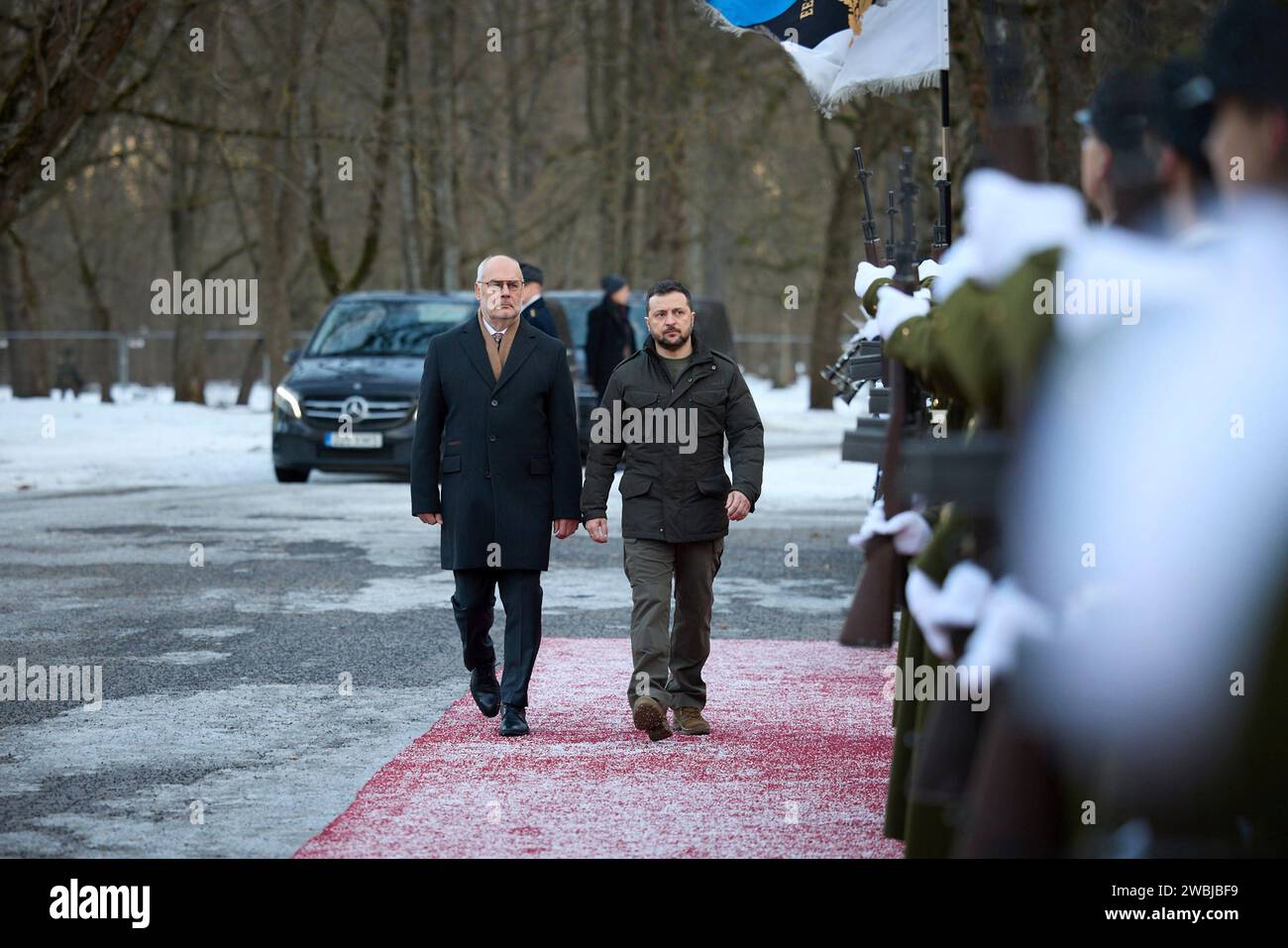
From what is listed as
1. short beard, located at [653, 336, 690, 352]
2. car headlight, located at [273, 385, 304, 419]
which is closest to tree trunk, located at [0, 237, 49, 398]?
car headlight, located at [273, 385, 304, 419]

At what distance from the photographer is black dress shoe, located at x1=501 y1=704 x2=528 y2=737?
8.12 m

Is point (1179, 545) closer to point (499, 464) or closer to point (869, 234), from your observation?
point (869, 234)

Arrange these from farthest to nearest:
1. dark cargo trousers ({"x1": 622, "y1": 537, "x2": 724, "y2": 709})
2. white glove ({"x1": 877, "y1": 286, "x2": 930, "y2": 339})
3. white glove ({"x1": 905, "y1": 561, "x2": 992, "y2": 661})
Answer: dark cargo trousers ({"x1": 622, "y1": 537, "x2": 724, "y2": 709}), white glove ({"x1": 877, "y1": 286, "x2": 930, "y2": 339}), white glove ({"x1": 905, "y1": 561, "x2": 992, "y2": 661})

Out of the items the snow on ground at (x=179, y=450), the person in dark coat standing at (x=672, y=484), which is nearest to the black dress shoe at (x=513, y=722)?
the person in dark coat standing at (x=672, y=484)

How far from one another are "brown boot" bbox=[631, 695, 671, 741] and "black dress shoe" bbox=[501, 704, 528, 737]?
0.47 m

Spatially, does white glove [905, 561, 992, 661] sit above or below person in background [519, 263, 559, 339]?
below

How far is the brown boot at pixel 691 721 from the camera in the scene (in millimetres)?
8188

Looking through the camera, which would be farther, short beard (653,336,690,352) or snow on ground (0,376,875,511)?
snow on ground (0,376,875,511)

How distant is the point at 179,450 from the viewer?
94.0 ft

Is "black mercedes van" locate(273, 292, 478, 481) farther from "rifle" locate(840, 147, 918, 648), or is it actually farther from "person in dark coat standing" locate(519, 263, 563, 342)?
"rifle" locate(840, 147, 918, 648)

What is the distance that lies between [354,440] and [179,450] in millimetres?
8437

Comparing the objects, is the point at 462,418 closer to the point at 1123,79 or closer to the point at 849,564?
the point at 1123,79

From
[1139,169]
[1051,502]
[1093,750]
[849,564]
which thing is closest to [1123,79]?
[1139,169]
